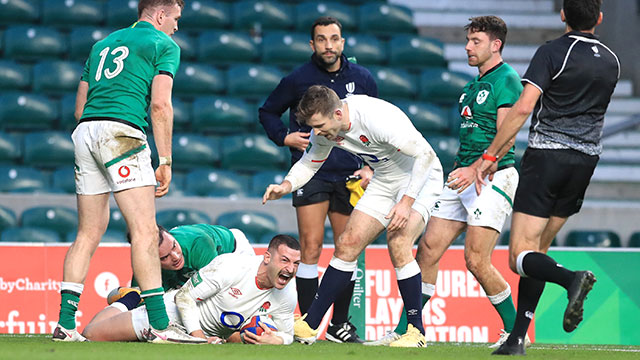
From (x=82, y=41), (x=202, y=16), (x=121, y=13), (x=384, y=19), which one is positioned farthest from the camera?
(x=384, y=19)

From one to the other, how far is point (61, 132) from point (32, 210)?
155 cm

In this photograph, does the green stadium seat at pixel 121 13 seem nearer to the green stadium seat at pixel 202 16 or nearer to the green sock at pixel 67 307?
the green stadium seat at pixel 202 16

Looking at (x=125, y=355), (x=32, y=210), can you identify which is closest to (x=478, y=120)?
(x=125, y=355)

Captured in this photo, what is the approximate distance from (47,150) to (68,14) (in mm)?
2528

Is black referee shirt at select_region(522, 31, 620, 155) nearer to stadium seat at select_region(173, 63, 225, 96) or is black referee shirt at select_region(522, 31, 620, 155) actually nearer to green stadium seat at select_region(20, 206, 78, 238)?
green stadium seat at select_region(20, 206, 78, 238)

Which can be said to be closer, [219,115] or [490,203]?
[490,203]

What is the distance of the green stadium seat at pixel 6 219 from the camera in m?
9.04

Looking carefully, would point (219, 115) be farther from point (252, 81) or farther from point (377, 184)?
point (377, 184)

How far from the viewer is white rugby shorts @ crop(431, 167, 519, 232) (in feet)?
19.5

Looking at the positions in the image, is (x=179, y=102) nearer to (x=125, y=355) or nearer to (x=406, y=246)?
(x=406, y=246)

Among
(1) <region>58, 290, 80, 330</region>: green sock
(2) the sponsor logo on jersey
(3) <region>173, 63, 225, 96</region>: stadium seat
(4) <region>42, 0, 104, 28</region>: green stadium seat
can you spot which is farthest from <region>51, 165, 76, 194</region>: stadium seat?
(2) the sponsor logo on jersey

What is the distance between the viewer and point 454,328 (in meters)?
8.03

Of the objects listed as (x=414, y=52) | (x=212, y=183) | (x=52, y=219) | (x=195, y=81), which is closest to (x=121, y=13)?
(x=195, y=81)

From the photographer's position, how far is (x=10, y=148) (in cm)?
1023
